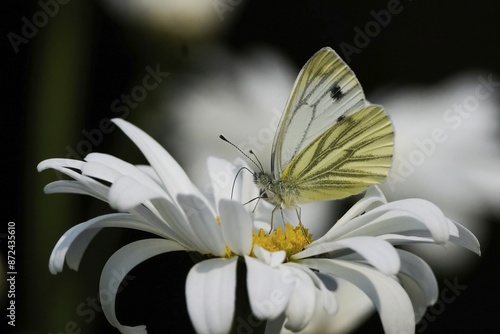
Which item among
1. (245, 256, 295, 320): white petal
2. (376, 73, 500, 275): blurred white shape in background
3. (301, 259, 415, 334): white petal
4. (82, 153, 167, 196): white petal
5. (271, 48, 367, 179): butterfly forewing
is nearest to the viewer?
(245, 256, 295, 320): white petal

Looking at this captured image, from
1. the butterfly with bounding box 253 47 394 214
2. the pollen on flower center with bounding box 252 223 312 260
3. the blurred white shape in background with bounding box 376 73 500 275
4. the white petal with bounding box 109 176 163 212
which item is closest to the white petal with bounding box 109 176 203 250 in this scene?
the white petal with bounding box 109 176 163 212

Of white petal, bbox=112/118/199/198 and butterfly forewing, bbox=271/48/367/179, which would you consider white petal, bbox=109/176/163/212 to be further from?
butterfly forewing, bbox=271/48/367/179

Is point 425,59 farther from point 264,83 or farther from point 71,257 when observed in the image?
point 71,257

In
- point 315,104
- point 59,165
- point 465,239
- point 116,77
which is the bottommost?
point 465,239

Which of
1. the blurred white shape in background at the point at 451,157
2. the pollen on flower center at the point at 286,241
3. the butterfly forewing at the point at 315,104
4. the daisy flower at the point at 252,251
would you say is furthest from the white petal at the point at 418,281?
the blurred white shape in background at the point at 451,157

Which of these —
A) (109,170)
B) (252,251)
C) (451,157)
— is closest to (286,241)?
(252,251)

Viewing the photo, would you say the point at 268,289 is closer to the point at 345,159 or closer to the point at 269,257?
the point at 269,257
